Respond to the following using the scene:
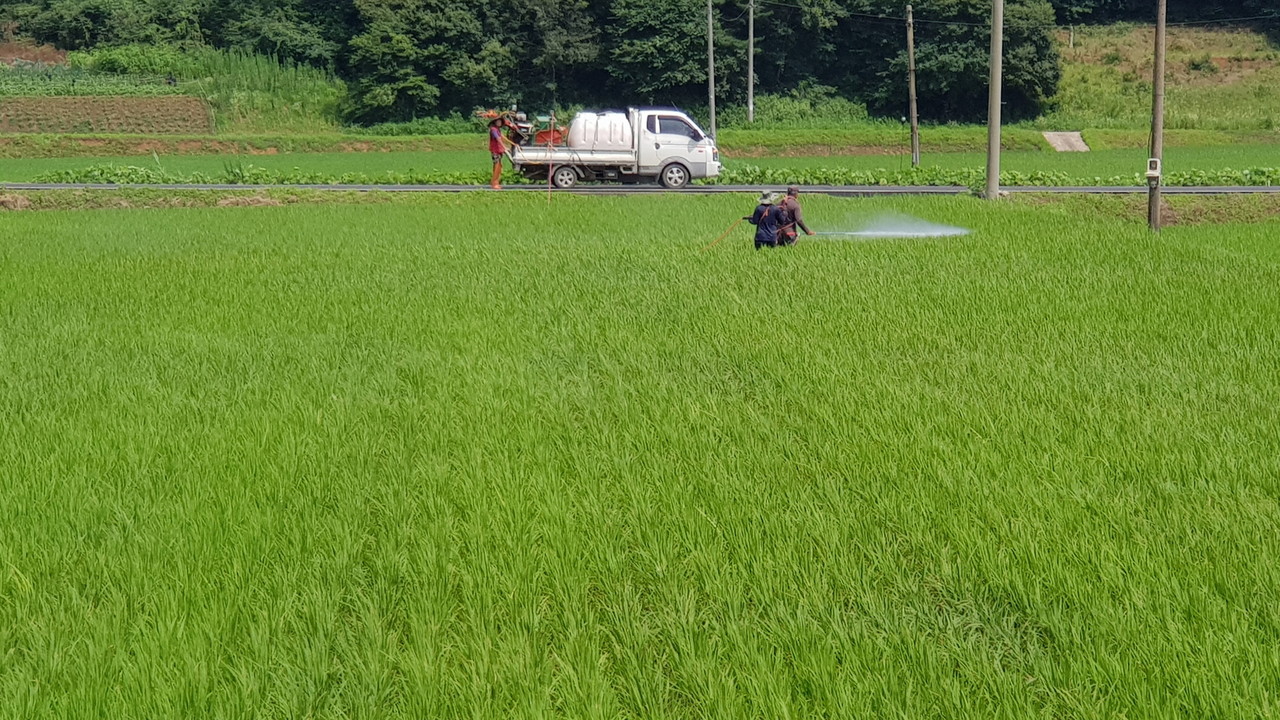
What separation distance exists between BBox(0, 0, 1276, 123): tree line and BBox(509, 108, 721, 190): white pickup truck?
30.5 m

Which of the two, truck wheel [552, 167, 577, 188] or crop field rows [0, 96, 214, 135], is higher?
crop field rows [0, 96, 214, 135]

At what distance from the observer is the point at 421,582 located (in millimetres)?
4117

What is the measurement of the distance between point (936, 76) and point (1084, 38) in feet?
50.6

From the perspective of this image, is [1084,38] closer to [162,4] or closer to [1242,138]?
[1242,138]

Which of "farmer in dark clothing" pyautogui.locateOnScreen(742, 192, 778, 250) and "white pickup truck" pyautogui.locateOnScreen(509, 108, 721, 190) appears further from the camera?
"white pickup truck" pyautogui.locateOnScreen(509, 108, 721, 190)

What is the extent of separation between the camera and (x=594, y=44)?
5944 centimetres

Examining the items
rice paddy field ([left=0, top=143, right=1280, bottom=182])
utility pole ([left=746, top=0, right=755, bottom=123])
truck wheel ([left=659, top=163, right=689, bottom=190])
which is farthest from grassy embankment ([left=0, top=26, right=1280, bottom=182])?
truck wheel ([left=659, top=163, right=689, bottom=190])

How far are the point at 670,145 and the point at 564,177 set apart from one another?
8.94ft

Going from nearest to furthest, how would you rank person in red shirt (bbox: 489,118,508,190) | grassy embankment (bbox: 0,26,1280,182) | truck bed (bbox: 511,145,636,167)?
person in red shirt (bbox: 489,118,508,190), truck bed (bbox: 511,145,636,167), grassy embankment (bbox: 0,26,1280,182)

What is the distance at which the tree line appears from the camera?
184 feet

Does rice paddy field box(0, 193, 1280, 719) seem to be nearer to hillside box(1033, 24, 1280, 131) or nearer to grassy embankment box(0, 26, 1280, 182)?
grassy embankment box(0, 26, 1280, 182)

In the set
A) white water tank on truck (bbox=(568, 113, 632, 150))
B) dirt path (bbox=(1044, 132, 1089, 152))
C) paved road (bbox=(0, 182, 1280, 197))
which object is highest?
white water tank on truck (bbox=(568, 113, 632, 150))

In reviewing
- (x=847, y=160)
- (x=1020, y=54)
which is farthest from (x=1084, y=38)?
(x=847, y=160)

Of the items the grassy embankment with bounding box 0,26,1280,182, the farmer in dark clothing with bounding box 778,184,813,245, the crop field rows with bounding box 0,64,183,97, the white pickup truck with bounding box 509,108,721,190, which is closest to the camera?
the farmer in dark clothing with bounding box 778,184,813,245
